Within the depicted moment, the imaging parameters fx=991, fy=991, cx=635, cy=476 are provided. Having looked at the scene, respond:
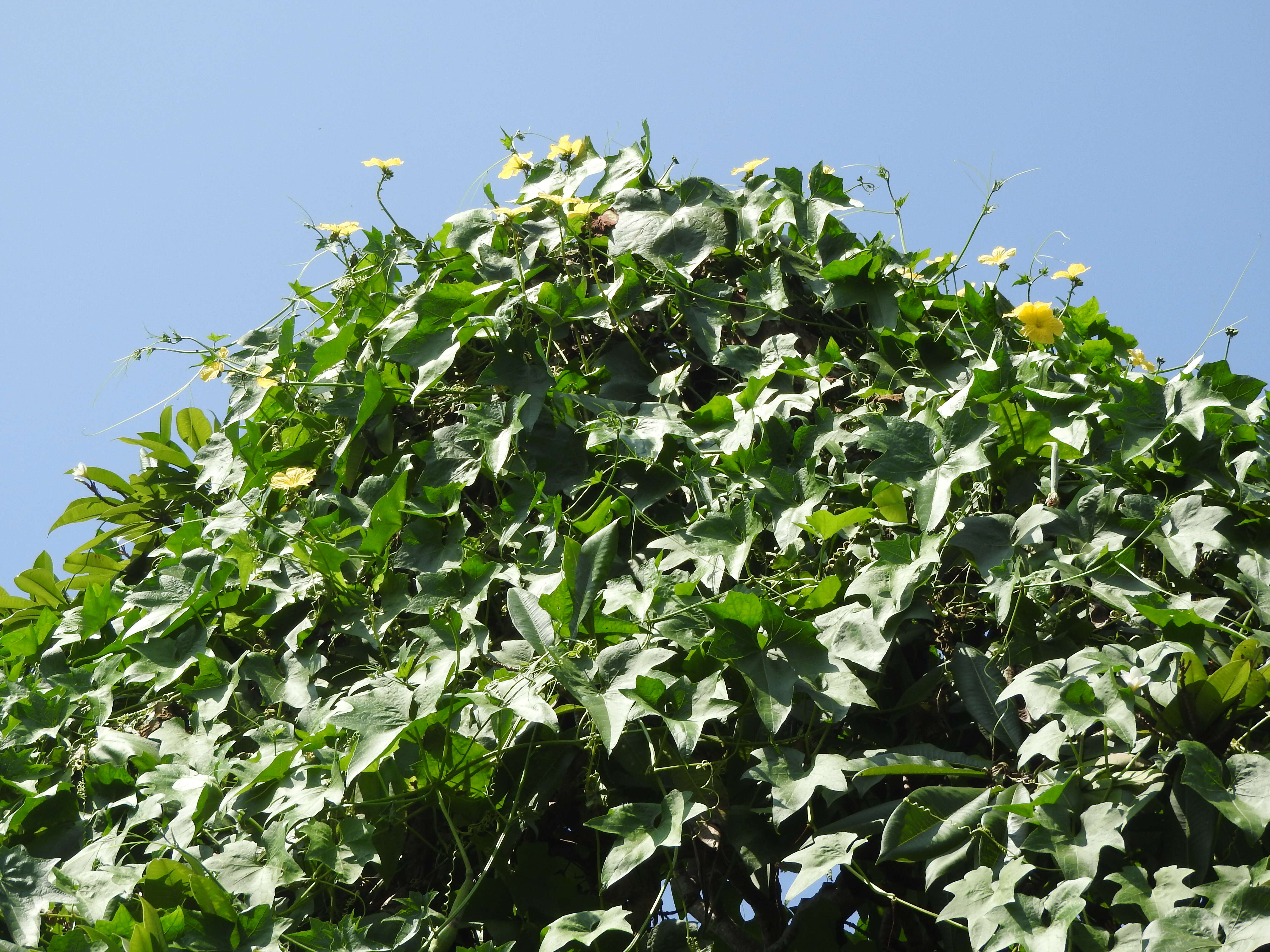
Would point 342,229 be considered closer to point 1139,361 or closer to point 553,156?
point 553,156

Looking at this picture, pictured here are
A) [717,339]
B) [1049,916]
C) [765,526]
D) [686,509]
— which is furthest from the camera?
[717,339]

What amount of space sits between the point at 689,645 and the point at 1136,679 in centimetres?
51

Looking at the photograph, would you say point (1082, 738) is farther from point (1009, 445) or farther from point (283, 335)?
point (283, 335)

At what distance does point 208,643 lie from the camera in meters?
1.62

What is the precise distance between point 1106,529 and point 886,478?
29 centimetres

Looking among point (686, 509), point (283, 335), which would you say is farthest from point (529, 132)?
point (686, 509)

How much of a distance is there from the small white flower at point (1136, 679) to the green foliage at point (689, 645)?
0.02 meters

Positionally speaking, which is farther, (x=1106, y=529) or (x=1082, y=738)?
(x=1106, y=529)

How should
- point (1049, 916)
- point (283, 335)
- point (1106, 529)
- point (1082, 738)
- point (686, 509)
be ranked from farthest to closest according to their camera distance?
1. point (283, 335)
2. point (686, 509)
3. point (1106, 529)
4. point (1082, 738)
5. point (1049, 916)

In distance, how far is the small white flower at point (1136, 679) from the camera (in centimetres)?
109

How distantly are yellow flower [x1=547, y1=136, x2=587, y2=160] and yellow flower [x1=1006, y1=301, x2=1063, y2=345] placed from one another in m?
1.00

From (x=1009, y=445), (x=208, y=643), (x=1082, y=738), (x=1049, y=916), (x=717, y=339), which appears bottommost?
(x=1049, y=916)

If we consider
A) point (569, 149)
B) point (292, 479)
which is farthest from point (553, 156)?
point (292, 479)

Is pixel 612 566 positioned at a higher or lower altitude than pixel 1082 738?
higher
